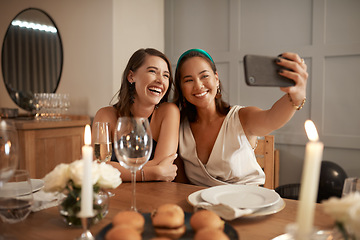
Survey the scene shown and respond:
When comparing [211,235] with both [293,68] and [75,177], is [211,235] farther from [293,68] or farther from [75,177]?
[293,68]

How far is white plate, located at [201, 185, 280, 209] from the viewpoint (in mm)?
882

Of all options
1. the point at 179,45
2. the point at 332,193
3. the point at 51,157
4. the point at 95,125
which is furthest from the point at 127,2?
the point at 332,193

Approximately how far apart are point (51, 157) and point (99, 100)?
26.5 inches

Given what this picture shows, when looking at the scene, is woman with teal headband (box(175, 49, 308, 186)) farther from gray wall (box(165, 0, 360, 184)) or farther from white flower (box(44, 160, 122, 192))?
gray wall (box(165, 0, 360, 184))

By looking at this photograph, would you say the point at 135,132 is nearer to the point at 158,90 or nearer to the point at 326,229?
the point at 326,229

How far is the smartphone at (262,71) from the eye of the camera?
2.38 feet

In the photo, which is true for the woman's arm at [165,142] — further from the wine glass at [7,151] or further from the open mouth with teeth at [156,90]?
the wine glass at [7,151]

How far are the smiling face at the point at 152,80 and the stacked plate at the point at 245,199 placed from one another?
0.82 m

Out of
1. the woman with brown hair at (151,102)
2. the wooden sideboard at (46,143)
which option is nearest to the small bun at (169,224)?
the woman with brown hair at (151,102)

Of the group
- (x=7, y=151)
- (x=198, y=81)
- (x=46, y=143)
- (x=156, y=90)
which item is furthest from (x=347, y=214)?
(x=46, y=143)

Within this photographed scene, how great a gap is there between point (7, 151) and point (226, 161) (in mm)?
1035

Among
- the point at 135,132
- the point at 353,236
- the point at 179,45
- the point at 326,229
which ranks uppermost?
the point at 179,45

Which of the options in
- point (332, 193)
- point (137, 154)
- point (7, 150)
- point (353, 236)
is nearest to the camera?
point (353, 236)

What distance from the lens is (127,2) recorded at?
3016 mm
